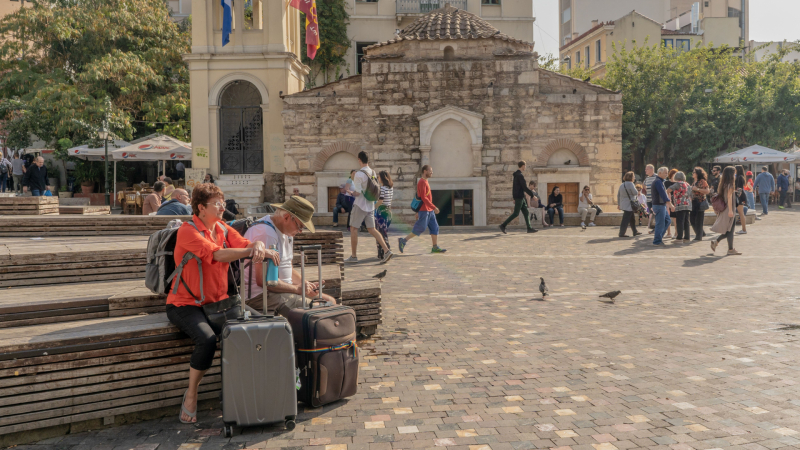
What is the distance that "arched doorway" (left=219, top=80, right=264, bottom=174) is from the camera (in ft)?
75.0

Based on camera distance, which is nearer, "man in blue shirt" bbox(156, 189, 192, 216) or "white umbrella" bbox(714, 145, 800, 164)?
"man in blue shirt" bbox(156, 189, 192, 216)

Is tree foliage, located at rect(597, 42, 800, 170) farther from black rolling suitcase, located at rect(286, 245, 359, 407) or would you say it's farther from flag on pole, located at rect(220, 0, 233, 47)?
black rolling suitcase, located at rect(286, 245, 359, 407)

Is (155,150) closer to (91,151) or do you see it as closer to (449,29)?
(91,151)

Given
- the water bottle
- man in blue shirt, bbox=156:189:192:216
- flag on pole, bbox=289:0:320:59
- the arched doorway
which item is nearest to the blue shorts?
man in blue shirt, bbox=156:189:192:216

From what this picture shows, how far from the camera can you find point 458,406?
4.73 meters

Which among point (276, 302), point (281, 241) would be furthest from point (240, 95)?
point (276, 302)

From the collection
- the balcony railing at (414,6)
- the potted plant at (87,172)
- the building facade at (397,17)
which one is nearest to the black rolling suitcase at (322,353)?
the building facade at (397,17)

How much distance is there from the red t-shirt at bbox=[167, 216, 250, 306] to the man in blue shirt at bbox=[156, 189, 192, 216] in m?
4.97

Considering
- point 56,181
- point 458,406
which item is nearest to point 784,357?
point 458,406

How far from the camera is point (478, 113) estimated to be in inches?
848

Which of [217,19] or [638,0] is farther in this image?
[638,0]

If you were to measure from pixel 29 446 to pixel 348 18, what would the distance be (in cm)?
2900

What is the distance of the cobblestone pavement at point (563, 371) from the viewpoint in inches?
165

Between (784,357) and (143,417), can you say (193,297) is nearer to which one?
(143,417)
